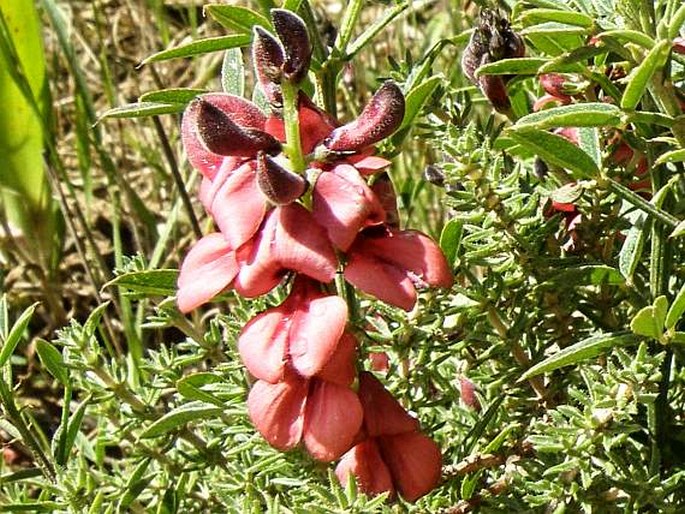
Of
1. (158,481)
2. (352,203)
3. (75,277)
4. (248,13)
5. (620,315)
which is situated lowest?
(75,277)

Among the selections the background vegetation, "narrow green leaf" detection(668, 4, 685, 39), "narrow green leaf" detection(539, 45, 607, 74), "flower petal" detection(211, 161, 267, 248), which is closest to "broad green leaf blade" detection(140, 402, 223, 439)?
the background vegetation

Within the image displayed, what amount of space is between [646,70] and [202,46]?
1.65 ft

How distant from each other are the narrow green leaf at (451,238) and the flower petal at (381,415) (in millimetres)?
187

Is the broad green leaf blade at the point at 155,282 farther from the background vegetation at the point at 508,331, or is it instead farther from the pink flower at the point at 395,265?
the pink flower at the point at 395,265

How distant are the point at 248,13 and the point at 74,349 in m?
0.55

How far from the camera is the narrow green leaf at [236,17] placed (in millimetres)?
1340

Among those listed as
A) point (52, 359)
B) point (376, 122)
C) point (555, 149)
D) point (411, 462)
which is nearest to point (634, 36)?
point (555, 149)

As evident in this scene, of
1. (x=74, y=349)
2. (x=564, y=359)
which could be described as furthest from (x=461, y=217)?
(x=74, y=349)

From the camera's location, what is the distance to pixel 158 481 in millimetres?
1798

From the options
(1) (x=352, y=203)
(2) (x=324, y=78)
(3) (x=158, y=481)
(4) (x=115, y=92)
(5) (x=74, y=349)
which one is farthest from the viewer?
(4) (x=115, y=92)

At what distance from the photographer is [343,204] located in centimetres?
112

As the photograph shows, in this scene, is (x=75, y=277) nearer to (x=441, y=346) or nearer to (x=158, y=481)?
(x=158, y=481)

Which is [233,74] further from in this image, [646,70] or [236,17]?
[646,70]

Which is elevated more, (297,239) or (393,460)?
(297,239)
